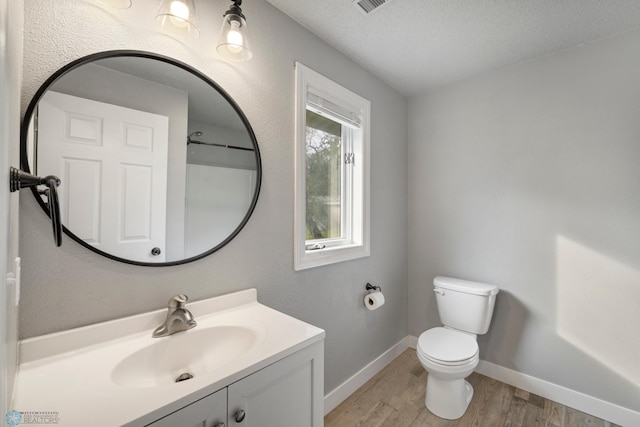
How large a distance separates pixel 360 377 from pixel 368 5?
→ 232 cm

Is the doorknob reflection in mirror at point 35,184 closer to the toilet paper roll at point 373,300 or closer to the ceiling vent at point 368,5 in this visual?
the ceiling vent at point 368,5

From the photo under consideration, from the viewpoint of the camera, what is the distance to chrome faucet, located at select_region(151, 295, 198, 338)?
1.00 m

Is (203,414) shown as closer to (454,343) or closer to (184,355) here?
(184,355)

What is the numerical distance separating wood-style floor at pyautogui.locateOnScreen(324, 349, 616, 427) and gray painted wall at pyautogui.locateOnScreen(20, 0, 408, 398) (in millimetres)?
183

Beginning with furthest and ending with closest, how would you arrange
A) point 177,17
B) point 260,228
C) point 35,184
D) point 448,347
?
1. point 448,347
2. point 260,228
3. point 177,17
4. point 35,184

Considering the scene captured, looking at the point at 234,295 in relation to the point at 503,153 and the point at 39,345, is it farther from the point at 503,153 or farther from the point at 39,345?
the point at 503,153

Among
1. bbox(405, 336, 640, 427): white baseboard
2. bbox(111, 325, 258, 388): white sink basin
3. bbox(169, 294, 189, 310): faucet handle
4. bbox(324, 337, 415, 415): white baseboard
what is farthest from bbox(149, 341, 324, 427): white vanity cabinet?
bbox(405, 336, 640, 427): white baseboard

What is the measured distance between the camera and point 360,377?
6.45ft

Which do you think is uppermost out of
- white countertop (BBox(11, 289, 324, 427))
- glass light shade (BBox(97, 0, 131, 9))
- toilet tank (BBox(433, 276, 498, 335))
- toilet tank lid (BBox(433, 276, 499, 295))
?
glass light shade (BBox(97, 0, 131, 9))

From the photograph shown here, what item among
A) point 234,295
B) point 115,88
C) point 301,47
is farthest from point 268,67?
point 234,295

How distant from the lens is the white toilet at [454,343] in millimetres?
1618

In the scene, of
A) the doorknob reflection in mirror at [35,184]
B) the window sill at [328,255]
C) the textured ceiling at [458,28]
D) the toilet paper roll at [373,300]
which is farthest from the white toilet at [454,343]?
the doorknob reflection in mirror at [35,184]

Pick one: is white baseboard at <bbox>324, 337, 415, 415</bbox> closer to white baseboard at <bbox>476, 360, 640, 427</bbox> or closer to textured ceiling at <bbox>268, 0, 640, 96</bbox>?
white baseboard at <bbox>476, 360, 640, 427</bbox>

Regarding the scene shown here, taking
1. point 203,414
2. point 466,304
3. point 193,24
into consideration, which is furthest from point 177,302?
point 466,304
